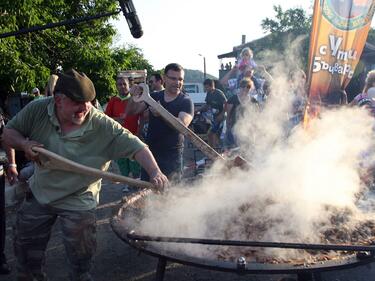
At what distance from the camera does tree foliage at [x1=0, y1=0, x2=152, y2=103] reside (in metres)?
9.98

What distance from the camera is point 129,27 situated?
406cm

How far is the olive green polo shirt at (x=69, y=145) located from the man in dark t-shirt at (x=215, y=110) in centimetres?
585

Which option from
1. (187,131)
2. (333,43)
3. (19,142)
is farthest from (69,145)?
(333,43)

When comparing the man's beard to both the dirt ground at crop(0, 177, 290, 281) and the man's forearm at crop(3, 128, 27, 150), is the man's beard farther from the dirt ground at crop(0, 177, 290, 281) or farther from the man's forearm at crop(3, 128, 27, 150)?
the dirt ground at crop(0, 177, 290, 281)

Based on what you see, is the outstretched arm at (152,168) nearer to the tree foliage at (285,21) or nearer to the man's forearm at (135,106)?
the man's forearm at (135,106)

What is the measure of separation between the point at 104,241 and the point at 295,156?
232 cm

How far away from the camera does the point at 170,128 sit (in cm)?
412

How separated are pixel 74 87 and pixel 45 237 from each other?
1.08 m

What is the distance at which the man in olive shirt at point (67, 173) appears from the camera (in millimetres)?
2518

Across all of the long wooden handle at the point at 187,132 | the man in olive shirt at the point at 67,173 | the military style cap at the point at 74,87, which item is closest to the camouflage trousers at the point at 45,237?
the man in olive shirt at the point at 67,173

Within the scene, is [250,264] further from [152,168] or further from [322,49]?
[322,49]

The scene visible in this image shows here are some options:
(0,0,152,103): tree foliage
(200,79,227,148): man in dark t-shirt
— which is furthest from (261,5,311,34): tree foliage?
(200,79,227,148): man in dark t-shirt

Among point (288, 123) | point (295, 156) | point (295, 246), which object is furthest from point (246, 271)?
point (288, 123)

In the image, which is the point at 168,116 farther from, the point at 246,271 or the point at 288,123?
the point at 288,123
